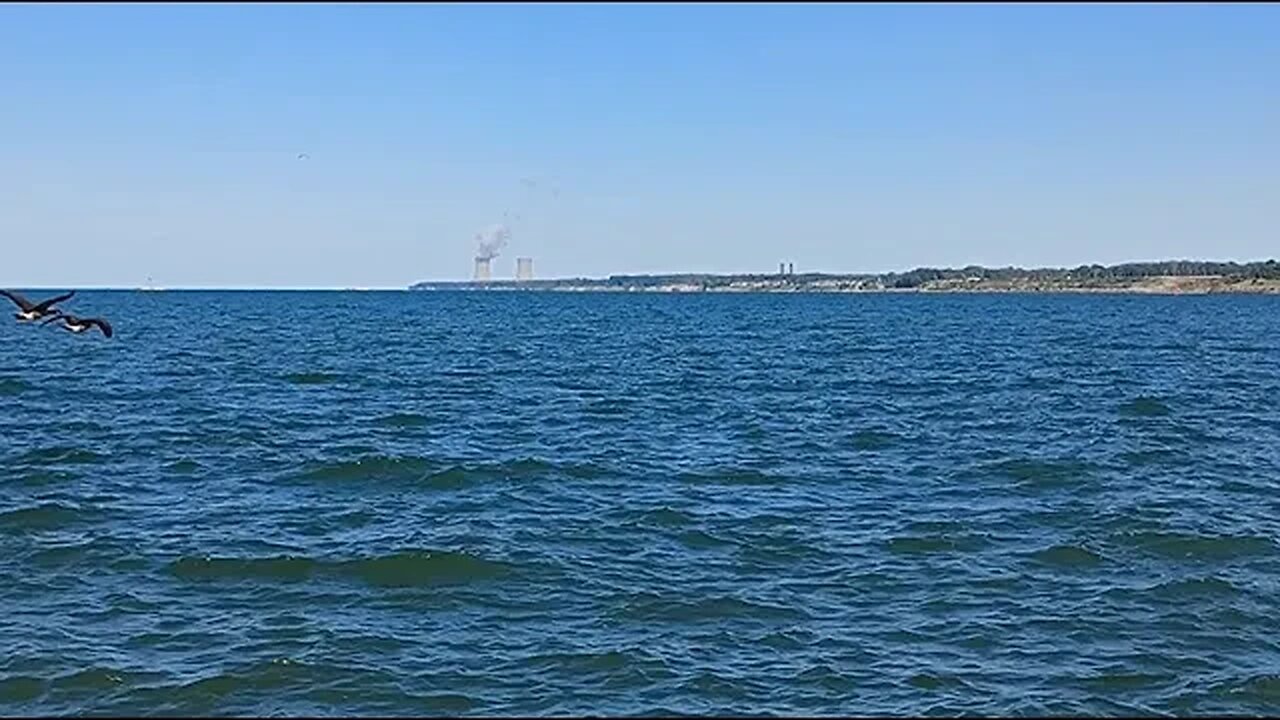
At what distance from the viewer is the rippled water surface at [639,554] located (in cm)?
1291

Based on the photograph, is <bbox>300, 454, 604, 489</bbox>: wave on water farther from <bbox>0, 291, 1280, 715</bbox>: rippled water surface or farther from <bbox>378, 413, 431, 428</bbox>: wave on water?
<bbox>378, 413, 431, 428</bbox>: wave on water

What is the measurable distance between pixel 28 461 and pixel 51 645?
14.0 meters

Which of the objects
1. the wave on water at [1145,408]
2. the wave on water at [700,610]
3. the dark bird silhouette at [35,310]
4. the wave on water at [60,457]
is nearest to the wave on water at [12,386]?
the wave on water at [60,457]

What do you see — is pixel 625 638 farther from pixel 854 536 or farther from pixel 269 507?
pixel 269 507

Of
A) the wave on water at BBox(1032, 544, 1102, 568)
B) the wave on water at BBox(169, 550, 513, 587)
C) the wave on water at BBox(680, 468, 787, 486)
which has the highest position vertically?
the wave on water at BBox(680, 468, 787, 486)

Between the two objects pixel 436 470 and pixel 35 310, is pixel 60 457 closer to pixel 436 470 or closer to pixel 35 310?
pixel 436 470

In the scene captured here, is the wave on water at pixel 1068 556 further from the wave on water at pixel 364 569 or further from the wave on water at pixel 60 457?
the wave on water at pixel 60 457

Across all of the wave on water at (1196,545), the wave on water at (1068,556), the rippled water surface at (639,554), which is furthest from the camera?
the wave on water at (1196,545)

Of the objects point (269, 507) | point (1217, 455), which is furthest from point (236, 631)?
point (1217, 455)

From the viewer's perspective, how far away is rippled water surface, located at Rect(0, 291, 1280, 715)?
12914 millimetres

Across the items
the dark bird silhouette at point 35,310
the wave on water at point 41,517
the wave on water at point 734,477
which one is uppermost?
the dark bird silhouette at point 35,310

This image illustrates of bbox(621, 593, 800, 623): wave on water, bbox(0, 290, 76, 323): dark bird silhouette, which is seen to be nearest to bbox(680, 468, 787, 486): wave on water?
bbox(621, 593, 800, 623): wave on water

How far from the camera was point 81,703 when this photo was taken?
12.2m

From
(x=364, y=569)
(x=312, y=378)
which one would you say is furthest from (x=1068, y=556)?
(x=312, y=378)
